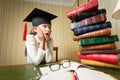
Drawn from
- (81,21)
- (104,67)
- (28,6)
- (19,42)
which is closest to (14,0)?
(28,6)

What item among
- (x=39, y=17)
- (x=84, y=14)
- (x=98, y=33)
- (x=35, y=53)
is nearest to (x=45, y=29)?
(x=39, y=17)

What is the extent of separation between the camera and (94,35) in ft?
2.22

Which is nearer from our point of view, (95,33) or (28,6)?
(95,33)

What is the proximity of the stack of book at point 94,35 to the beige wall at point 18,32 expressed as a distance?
1.62 metres

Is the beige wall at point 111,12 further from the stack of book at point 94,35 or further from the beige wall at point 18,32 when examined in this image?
the beige wall at point 18,32

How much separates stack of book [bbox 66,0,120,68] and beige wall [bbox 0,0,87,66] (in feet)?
5.30

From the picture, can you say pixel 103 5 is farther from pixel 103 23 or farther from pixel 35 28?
pixel 35 28

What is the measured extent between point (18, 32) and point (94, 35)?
6.80ft

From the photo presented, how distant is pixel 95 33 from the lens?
67 centimetres

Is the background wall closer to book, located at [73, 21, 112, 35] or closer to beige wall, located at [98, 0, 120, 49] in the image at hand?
beige wall, located at [98, 0, 120, 49]

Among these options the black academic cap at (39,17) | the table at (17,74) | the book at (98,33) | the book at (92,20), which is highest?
the black academic cap at (39,17)

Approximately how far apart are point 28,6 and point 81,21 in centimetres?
213

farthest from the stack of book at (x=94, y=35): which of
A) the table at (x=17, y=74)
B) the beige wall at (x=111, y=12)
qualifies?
the table at (x=17, y=74)

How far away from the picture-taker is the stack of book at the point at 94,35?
0.62 m
